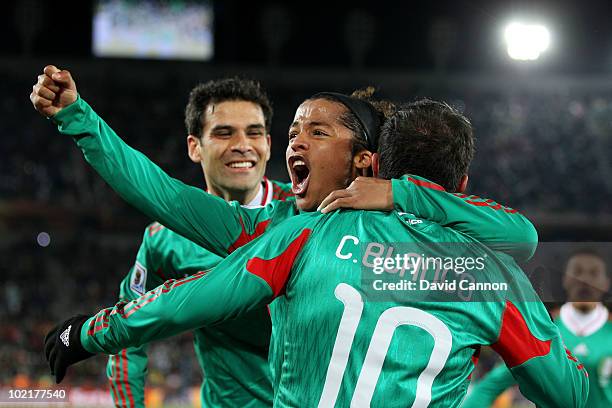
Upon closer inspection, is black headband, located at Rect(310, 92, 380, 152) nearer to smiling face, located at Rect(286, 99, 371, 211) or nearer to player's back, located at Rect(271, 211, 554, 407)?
smiling face, located at Rect(286, 99, 371, 211)

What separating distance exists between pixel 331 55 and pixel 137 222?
9.75 m

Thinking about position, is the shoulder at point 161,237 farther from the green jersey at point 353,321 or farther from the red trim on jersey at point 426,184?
the red trim on jersey at point 426,184

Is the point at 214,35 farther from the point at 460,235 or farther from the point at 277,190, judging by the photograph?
the point at 460,235

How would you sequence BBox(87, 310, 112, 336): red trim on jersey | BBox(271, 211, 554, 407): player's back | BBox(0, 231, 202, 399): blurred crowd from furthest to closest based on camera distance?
BBox(0, 231, 202, 399): blurred crowd
BBox(87, 310, 112, 336): red trim on jersey
BBox(271, 211, 554, 407): player's back

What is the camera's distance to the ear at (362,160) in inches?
108

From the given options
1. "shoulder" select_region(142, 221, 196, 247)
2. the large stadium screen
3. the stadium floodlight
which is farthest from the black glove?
the large stadium screen

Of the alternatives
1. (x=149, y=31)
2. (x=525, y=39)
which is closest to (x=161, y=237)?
(x=525, y=39)

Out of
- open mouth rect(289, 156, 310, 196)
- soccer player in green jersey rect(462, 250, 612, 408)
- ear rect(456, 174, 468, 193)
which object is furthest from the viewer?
soccer player in green jersey rect(462, 250, 612, 408)

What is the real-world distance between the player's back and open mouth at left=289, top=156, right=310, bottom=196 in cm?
50

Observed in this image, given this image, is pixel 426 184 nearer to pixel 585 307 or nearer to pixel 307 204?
pixel 307 204

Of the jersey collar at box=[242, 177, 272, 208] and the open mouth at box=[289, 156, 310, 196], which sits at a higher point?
the open mouth at box=[289, 156, 310, 196]

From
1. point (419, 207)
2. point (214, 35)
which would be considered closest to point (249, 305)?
point (419, 207)

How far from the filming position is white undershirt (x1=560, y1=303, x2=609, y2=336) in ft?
15.4

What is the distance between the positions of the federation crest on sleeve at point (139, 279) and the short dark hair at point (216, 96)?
0.72 m
